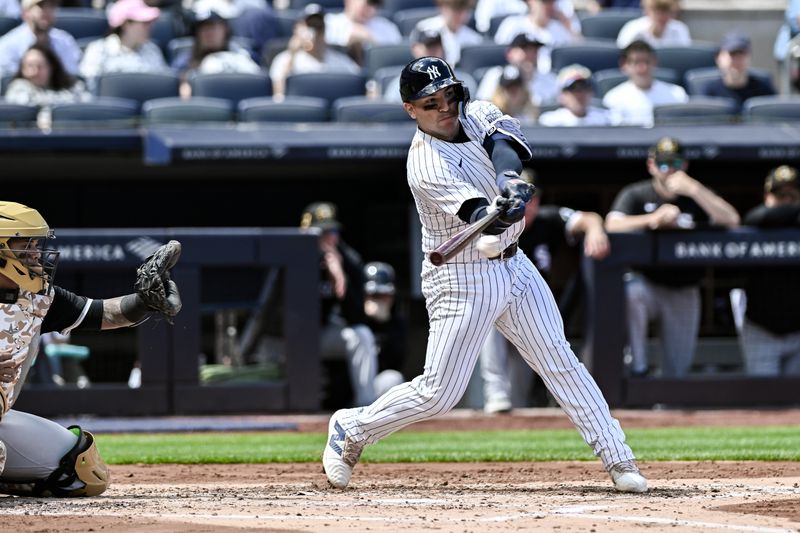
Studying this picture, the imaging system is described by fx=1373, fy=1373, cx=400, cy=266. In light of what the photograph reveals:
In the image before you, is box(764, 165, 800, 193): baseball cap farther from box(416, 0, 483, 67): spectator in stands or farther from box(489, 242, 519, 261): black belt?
box(489, 242, 519, 261): black belt


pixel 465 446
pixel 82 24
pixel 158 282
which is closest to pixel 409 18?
pixel 82 24

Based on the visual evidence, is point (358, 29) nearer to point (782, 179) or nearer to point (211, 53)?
point (211, 53)

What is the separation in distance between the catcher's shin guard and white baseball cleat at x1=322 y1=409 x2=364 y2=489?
825 mm

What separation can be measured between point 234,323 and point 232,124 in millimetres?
1631

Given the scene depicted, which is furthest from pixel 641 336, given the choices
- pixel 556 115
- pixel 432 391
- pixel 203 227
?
pixel 432 391

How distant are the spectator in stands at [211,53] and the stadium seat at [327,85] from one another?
1.44 ft

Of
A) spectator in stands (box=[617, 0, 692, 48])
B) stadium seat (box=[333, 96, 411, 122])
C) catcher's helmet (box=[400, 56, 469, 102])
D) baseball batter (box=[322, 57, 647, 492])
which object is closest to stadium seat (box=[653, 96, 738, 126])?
spectator in stands (box=[617, 0, 692, 48])

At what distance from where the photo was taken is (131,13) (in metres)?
10.4

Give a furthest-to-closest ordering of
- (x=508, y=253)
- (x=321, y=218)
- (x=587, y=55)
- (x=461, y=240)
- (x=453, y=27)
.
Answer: (x=587, y=55), (x=453, y=27), (x=321, y=218), (x=508, y=253), (x=461, y=240)

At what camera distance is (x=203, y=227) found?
11016mm

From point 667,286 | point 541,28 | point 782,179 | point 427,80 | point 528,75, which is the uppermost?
point 541,28

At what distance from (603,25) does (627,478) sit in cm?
803

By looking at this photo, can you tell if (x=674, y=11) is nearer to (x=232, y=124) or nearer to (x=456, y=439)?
(x=232, y=124)

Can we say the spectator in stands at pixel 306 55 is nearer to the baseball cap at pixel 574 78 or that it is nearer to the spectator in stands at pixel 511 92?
the spectator in stands at pixel 511 92
